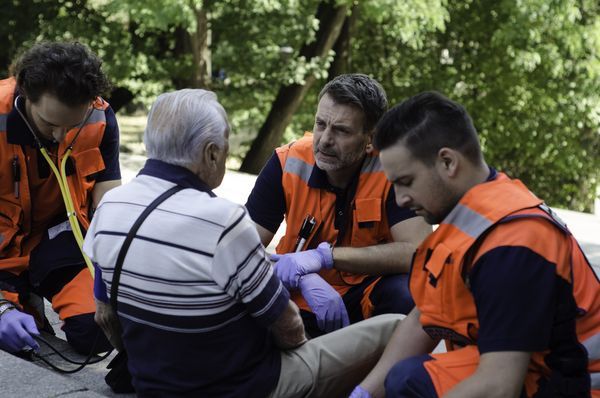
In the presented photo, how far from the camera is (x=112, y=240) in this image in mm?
2426

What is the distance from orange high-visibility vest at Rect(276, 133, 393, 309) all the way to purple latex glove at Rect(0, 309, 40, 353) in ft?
3.30

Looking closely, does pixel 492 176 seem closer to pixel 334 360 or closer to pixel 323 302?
pixel 334 360

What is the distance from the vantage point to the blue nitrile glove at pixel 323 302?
128 inches

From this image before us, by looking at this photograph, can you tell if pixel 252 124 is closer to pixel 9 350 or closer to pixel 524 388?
pixel 9 350

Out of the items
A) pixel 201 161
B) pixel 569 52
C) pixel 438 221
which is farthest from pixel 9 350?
pixel 569 52

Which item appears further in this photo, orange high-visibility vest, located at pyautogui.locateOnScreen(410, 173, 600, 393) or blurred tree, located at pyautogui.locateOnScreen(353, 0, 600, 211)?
blurred tree, located at pyautogui.locateOnScreen(353, 0, 600, 211)

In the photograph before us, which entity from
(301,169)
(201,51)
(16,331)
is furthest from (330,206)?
(201,51)

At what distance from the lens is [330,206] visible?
3486 mm

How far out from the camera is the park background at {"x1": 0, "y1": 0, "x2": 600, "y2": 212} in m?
11.4

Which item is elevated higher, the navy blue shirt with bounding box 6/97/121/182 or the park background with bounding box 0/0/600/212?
the navy blue shirt with bounding box 6/97/121/182

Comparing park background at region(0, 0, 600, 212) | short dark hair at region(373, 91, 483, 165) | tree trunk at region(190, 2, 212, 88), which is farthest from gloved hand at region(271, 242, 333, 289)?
tree trunk at region(190, 2, 212, 88)

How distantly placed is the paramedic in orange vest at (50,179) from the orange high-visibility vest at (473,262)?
1.65 m

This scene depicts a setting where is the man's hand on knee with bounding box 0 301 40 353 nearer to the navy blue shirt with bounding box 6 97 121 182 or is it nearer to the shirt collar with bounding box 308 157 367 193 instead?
the navy blue shirt with bounding box 6 97 121 182

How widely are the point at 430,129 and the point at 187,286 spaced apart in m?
0.73
